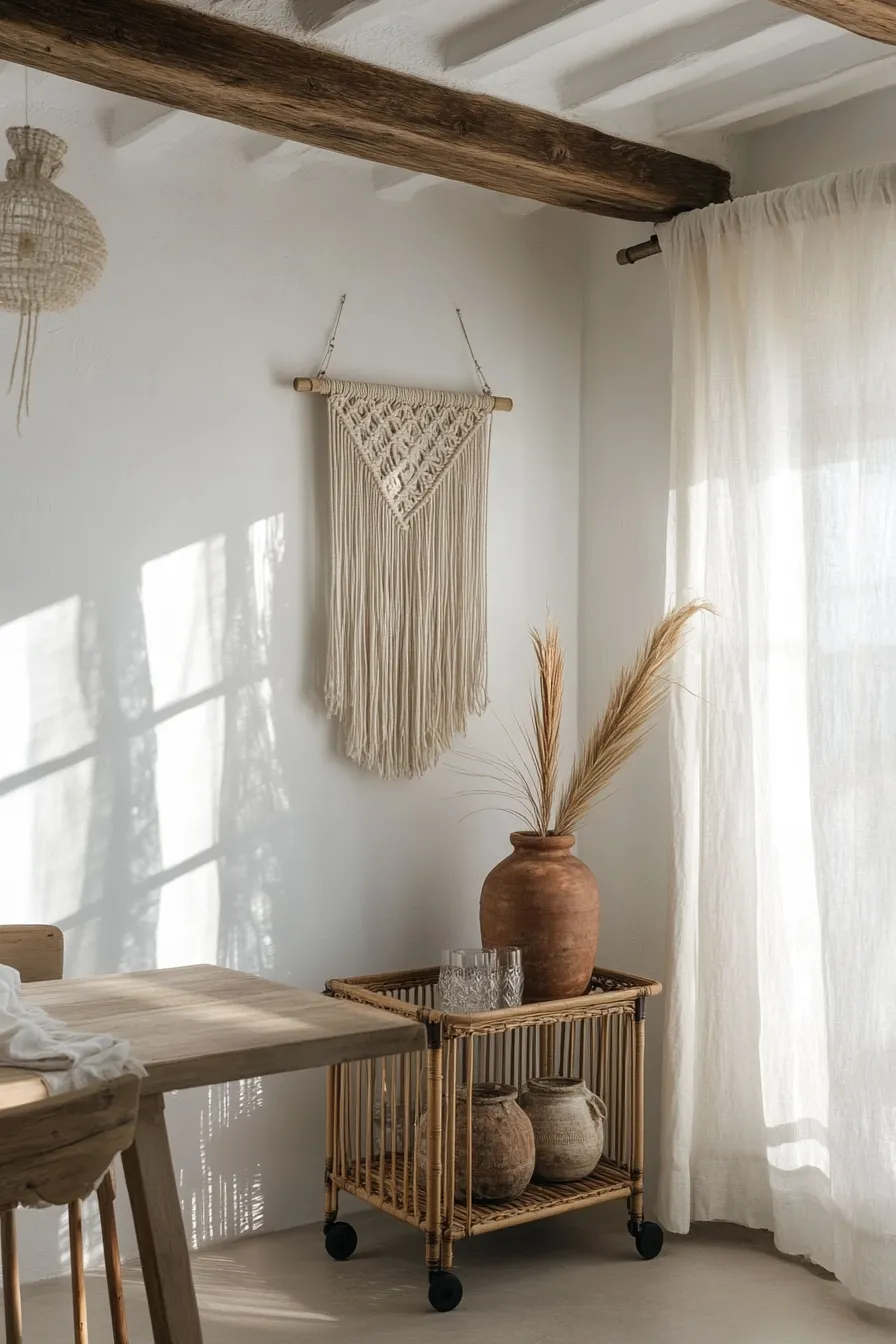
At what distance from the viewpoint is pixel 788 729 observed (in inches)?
121

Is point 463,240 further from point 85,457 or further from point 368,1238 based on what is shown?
point 368,1238

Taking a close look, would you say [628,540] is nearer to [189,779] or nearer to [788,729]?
[788,729]

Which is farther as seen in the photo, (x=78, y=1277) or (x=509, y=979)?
(x=509, y=979)

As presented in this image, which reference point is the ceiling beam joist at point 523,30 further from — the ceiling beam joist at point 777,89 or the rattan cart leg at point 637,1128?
the rattan cart leg at point 637,1128

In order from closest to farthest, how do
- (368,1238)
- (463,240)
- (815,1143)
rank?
(815,1143), (368,1238), (463,240)

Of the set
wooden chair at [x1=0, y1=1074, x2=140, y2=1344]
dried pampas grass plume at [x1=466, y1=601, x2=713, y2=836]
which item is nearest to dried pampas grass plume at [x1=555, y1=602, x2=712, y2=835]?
dried pampas grass plume at [x1=466, y1=601, x2=713, y2=836]

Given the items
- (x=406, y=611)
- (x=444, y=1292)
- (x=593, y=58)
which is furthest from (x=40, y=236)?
(x=444, y=1292)

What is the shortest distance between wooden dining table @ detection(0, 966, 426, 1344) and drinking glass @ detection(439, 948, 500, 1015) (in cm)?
98

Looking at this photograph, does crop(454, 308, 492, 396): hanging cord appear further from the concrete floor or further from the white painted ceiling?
the concrete floor

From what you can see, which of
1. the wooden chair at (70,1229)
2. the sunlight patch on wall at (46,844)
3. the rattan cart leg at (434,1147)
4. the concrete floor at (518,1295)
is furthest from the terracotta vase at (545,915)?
the wooden chair at (70,1229)

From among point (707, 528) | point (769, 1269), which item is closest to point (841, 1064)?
point (769, 1269)

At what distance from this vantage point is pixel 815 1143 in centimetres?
298

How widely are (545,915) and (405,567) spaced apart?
2.97 feet

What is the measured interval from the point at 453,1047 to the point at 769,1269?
0.87 m
